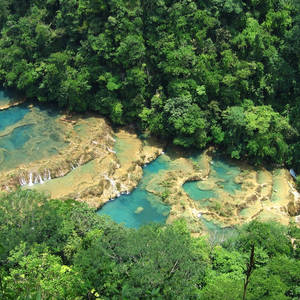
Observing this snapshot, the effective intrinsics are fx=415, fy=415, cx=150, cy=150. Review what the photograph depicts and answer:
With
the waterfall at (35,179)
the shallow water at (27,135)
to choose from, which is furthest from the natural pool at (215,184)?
the shallow water at (27,135)

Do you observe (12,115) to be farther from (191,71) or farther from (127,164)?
(191,71)

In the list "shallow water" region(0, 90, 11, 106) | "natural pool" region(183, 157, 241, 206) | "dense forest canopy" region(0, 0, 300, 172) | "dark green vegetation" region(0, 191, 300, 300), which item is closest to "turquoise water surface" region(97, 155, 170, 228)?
"natural pool" region(183, 157, 241, 206)

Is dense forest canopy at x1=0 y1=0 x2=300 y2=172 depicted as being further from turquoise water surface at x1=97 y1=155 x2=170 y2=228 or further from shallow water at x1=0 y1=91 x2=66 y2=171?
turquoise water surface at x1=97 y1=155 x2=170 y2=228

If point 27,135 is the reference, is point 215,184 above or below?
below

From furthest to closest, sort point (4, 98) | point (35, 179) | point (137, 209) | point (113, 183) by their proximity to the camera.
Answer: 1. point (4, 98)
2. point (113, 183)
3. point (35, 179)
4. point (137, 209)

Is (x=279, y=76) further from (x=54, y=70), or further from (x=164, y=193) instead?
(x=54, y=70)

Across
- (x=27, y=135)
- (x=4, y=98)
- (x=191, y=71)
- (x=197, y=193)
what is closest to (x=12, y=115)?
(x=4, y=98)
